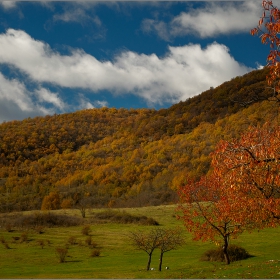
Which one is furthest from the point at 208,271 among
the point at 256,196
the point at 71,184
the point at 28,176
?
the point at 28,176

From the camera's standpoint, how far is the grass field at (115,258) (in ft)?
88.8

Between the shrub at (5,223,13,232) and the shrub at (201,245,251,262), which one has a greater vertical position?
the shrub at (5,223,13,232)

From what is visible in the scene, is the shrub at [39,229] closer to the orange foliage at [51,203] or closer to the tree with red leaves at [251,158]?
the orange foliage at [51,203]

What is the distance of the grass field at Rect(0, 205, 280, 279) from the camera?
27078 mm

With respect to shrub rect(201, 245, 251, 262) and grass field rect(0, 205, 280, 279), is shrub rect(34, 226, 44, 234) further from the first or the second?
shrub rect(201, 245, 251, 262)

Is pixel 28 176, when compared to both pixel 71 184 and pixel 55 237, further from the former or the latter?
pixel 55 237

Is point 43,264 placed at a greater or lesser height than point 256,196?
lesser

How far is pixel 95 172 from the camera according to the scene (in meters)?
169

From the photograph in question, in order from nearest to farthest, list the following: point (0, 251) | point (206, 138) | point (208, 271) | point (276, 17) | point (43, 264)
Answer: point (276, 17), point (208, 271), point (43, 264), point (0, 251), point (206, 138)

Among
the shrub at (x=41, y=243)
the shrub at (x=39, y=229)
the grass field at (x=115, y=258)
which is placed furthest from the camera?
the shrub at (x=39, y=229)

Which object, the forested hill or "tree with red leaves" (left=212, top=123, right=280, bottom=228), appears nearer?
"tree with red leaves" (left=212, top=123, right=280, bottom=228)

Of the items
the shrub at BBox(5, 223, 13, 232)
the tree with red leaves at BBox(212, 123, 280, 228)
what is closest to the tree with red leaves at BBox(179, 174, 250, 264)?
the tree with red leaves at BBox(212, 123, 280, 228)

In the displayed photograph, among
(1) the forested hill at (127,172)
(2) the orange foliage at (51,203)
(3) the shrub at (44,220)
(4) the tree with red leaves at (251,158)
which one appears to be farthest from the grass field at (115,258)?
(1) the forested hill at (127,172)

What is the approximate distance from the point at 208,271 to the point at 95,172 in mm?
144722
